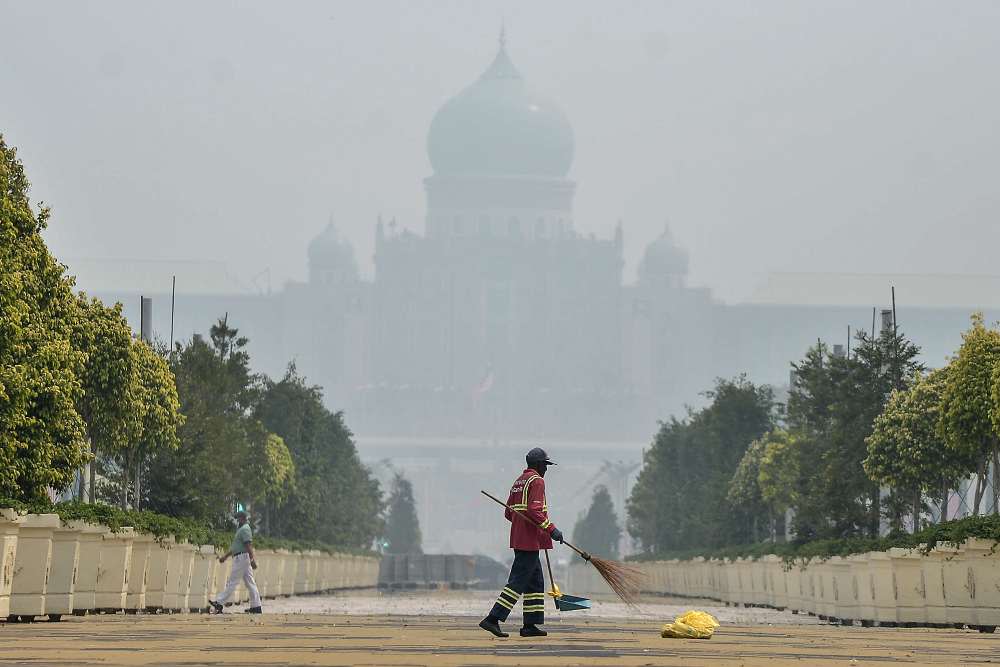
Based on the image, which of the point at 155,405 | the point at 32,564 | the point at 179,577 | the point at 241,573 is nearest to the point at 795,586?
the point at 155,405

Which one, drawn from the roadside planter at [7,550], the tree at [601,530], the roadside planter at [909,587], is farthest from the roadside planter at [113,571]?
the tree at [601,530]

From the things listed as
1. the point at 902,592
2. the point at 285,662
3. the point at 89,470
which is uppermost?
the point at 89,470

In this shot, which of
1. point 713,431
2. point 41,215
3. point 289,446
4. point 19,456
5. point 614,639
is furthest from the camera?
point 713,431

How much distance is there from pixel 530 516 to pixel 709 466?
60.1 m

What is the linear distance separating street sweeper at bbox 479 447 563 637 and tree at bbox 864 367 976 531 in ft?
68.3

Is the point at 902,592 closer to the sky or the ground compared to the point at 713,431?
closer to the ground

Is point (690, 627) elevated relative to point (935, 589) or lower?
lower

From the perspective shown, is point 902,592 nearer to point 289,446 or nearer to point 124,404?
point 124,404

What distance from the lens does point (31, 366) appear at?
92.2ft

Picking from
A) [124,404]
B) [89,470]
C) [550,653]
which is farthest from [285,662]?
[89,470]

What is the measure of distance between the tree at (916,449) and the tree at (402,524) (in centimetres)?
12116

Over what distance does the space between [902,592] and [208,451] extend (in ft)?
65.4

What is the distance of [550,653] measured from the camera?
17.2m

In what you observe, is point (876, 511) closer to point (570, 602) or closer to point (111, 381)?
point (111, 381)
